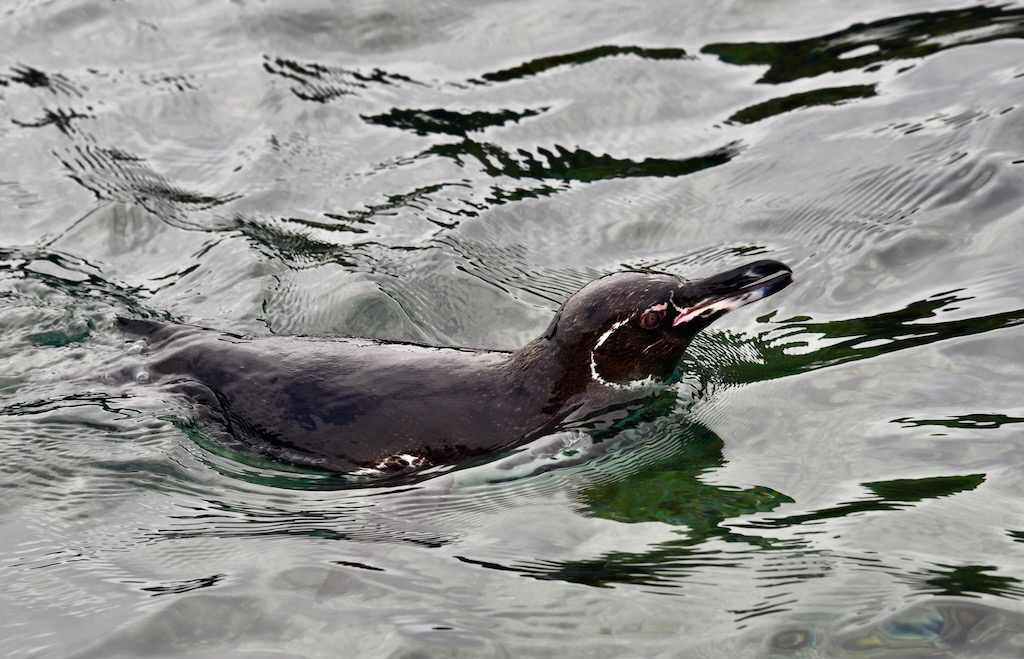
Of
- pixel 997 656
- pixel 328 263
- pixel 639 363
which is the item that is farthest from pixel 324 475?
pixel 997 656

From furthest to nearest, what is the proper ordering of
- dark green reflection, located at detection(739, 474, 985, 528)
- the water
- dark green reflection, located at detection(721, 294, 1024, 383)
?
dark green reflection, located at detection(721, 294, 1024, 383) < dark green reflection, located at detection(739, 474, 985, 528) < the water

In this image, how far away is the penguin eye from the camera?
6215 mm

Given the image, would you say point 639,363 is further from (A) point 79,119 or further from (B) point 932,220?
(A) point 79,119

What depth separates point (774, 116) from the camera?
31.2 feet

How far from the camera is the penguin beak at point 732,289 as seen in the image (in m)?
5.97

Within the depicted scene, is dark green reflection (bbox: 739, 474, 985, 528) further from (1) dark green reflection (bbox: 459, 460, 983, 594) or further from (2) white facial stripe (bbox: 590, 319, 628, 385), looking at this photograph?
(2) white facial stripe (bbox: 590, 319, 628, 385)

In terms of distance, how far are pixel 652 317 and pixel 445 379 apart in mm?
1083

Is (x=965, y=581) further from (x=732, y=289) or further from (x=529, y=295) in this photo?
(x=529, y=295)

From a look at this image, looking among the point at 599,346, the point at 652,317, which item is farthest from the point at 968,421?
the point at 599,346

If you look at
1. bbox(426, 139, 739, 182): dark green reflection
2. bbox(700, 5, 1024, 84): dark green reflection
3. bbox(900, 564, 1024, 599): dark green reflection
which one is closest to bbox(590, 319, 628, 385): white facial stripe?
bbox(900, 564, 1024, 599): dark green reflection

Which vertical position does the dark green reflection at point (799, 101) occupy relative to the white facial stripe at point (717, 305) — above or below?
above

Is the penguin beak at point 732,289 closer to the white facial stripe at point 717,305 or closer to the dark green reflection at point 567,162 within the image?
the white facial stripe at point 717,305

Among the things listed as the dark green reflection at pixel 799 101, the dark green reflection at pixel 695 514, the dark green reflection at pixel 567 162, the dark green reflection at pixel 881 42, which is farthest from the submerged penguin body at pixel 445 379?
the dark green reflection at pixel 881 42

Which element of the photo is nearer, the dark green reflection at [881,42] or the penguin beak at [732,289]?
the penguin beak at [732,289]
